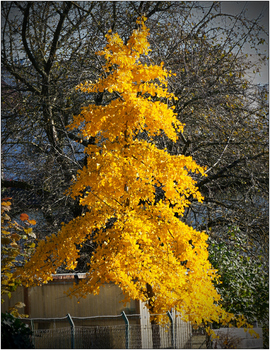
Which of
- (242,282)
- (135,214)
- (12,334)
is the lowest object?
(12,334)

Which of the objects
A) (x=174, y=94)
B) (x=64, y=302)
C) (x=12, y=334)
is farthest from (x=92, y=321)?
(x=174, y=94)

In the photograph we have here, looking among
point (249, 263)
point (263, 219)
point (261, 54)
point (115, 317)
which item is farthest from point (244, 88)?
point (115, 317)

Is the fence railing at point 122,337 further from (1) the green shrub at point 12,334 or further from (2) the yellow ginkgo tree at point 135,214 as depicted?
(1) the green shrub at point 12,334

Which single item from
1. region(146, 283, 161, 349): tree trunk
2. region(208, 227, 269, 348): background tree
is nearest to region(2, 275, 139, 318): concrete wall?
region(146, 283, 161, 349): tree trunk

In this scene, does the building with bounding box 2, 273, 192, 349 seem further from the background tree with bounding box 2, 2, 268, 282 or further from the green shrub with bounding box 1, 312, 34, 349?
the background tree with bounding box 2, 2, 268, 282

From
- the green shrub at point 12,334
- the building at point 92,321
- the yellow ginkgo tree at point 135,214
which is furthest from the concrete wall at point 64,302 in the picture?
the green shrub at point 12,334

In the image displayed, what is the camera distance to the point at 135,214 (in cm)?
392

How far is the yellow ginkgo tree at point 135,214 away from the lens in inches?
150

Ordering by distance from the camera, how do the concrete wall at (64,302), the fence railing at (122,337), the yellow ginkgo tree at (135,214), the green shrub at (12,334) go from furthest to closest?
1. the concrete wall at (64,302)
2. the fence railing at (122,337)
3. the yellow ginkgo tree at (135,214)
4. the green shrub at (12,334)

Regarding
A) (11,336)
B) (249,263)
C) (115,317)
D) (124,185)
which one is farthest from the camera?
(249,263)

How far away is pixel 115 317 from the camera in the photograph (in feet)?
15.1

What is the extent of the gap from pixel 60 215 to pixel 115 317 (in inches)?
73.5

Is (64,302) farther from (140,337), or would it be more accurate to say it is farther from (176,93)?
(176,93)

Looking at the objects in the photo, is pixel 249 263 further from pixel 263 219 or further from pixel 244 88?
pixel 244 88
